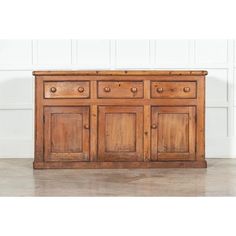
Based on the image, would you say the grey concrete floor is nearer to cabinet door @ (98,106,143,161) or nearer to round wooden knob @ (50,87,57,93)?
cabinet door @ (98,106,143,161)

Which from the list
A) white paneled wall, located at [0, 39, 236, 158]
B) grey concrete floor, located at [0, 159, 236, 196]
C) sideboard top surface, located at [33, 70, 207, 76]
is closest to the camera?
grey concrete floor, located at [0, 159, 236, 196]

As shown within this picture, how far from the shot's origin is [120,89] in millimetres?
5152

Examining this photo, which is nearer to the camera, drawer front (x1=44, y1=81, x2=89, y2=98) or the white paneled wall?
drawer front (x1=44, y1=81, x2=89, y2=98)

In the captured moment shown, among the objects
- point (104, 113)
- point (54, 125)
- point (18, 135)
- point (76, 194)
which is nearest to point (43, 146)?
point (54, 125)

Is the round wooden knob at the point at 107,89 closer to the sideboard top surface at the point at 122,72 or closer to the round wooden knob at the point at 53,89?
the sideboard top surface at the point at 122,72

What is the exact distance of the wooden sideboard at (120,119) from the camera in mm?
5113

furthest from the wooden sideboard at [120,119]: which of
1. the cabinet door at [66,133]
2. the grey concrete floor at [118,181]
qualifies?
the grey concrete floor at [118,181]

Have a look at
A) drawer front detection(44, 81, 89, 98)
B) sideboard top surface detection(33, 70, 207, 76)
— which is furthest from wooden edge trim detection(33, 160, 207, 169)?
sideboard top surface detection(33, 70, 207, 76)

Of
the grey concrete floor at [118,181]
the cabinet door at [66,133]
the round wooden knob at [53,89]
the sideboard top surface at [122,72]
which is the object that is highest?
the sideboard top surface at [122,72]

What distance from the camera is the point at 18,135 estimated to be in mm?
6066

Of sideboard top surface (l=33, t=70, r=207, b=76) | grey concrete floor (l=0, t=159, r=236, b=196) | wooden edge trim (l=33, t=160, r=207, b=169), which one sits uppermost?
sideboard top surface (l=33, t=70, r=207, b=76)

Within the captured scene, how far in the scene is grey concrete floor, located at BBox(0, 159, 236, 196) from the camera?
152 inches

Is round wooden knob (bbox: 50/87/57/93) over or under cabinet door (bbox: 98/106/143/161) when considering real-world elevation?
over
